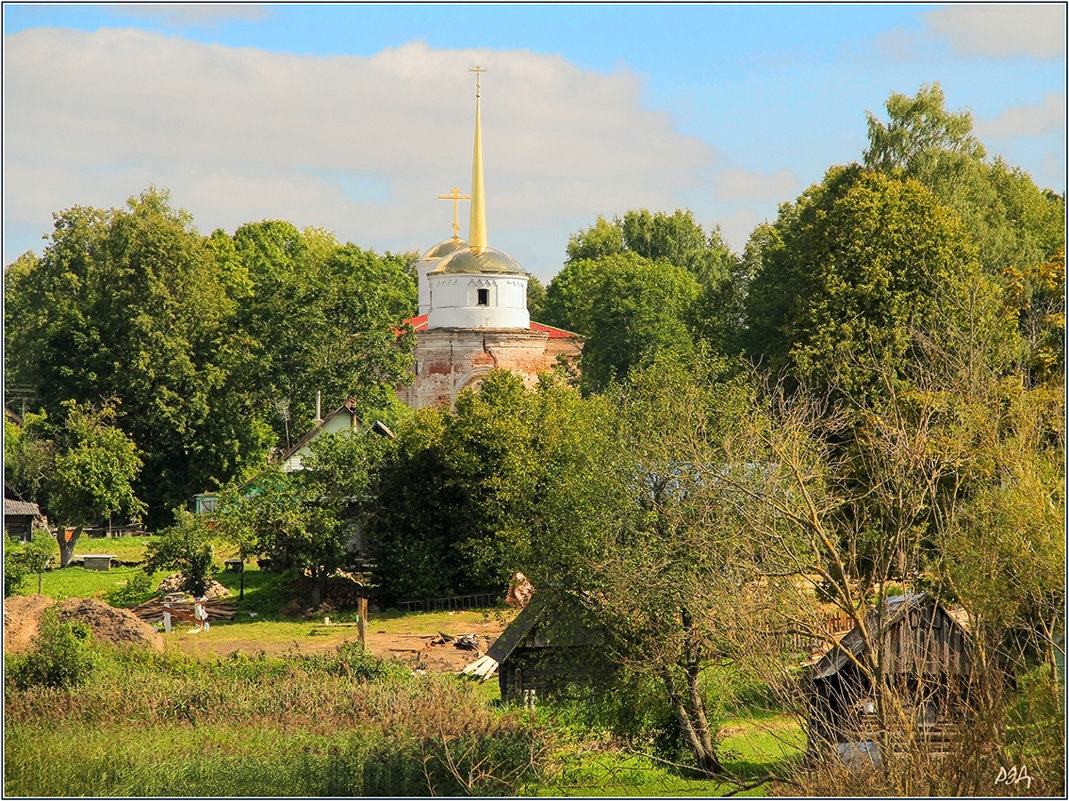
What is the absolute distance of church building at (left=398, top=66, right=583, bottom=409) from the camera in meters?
49.6

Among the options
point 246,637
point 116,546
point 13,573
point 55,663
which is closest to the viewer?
point 55,663

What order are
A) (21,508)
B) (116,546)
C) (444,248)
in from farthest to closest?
(444,248), (21,508), (116,546)

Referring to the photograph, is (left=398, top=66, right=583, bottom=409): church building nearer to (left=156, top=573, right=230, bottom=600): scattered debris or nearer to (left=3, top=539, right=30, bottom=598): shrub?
(left=156, top=573, right=230, bottom=600): scattered debris

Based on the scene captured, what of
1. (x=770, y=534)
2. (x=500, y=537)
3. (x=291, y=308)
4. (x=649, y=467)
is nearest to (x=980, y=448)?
(x=770, y=534)

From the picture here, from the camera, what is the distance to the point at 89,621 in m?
25.6

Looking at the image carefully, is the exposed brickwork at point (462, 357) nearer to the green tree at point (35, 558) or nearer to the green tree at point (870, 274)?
the green tree at point (35, 558)

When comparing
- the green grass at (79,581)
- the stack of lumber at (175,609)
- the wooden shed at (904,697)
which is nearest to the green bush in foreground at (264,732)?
the wooden shed at (904,697)

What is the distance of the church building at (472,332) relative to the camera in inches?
1951

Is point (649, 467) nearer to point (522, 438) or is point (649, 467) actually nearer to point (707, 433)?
point (707, 433)

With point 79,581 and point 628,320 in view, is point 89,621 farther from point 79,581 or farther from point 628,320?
point 628,320

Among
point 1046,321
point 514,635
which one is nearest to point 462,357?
point 1046,321

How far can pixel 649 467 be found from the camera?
19.8 m

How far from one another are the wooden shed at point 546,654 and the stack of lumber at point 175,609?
913cm

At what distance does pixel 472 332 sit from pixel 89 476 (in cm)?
1603
